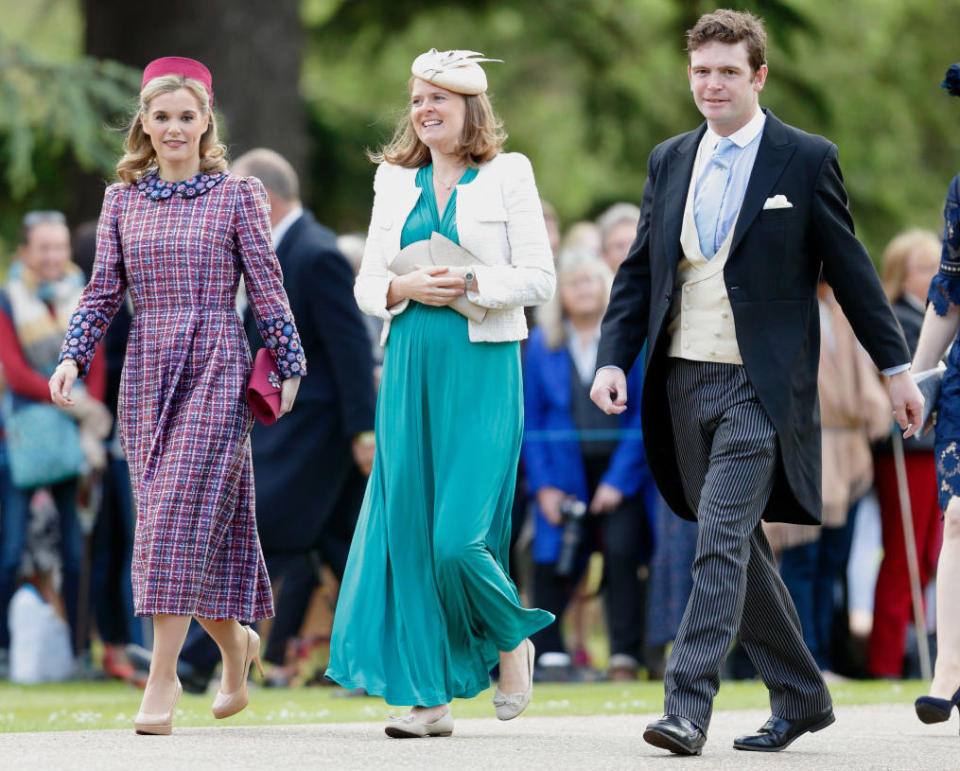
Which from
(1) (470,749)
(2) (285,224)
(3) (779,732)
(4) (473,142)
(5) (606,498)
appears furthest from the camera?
(5) (606,498)

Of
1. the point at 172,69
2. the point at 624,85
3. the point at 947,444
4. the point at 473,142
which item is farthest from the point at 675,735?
the point at 624,85

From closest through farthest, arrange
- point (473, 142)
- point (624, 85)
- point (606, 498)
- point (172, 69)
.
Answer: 1. point (473, 142)
2. point (172, 69)
3. point (606, 498)
4. point (624, 85)

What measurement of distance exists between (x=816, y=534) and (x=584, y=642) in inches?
64.4

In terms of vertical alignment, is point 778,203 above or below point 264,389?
above

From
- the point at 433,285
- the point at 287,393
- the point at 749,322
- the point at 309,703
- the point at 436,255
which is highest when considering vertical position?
the point at 436,255

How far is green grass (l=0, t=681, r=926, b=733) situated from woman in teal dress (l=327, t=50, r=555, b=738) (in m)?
1.04

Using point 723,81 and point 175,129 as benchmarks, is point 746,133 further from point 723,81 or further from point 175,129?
point 175,129

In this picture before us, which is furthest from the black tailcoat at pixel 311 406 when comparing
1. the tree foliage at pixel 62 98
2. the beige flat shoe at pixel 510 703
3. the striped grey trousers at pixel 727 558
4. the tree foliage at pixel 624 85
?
the tree foliage at pixel 624 85

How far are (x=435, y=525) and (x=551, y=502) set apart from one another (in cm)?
414

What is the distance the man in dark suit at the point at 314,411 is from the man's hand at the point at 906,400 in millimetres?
2962

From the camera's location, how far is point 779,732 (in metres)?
6.43

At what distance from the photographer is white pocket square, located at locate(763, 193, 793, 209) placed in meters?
6.32

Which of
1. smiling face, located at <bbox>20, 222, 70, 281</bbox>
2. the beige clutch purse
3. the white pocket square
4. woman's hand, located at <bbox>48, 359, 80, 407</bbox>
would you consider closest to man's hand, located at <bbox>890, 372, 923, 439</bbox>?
the white pocket square

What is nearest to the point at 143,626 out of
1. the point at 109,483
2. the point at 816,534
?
the point at 109,483
